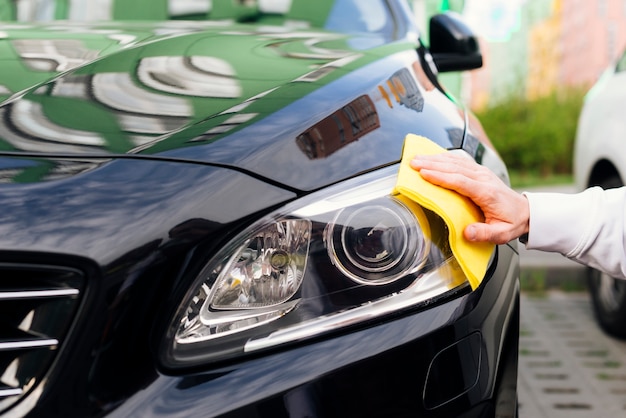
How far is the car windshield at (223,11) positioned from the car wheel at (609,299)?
1.39 metres

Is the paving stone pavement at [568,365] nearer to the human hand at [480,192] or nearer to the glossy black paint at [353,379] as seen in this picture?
the human hand at [480,192]

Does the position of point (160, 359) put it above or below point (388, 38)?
below

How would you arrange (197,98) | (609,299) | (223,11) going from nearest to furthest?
1. (197,98)
2. (223,11)
3. (609,299)

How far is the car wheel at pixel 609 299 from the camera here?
357 cm

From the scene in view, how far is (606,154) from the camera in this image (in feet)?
11.2

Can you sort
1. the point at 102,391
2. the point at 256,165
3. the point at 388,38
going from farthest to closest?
1. the point at 388,38
2. the point at 256,165
3. the point at 102,391

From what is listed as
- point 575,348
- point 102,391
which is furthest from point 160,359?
point 575,348

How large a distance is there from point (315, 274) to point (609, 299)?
2777mm

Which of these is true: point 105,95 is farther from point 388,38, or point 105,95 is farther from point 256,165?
point 388,38

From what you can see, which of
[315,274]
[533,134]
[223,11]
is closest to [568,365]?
[223,11]

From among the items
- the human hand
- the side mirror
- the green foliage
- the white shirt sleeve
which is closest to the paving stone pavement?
the side mirror

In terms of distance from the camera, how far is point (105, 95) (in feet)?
5.18

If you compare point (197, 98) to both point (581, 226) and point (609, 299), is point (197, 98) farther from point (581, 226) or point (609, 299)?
point (609, 299)

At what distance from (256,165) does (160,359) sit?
0.35 metres
